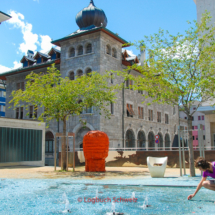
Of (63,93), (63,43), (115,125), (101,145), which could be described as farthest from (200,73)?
(63,43)

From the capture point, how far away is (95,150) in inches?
601

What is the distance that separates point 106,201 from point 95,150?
845cm

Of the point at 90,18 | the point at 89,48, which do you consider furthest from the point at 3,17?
the point at 90,18

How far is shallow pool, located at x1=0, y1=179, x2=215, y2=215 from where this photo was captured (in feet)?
19.4

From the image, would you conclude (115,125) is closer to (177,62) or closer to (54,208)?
(177,62)

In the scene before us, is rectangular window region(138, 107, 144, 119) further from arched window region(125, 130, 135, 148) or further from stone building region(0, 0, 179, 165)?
arched window region(125, 130, 135, 148)

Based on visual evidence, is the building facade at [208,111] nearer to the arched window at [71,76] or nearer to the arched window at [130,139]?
the arched window at [130,139]

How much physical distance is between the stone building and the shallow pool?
61.0ft

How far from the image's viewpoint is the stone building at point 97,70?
95.7 ft

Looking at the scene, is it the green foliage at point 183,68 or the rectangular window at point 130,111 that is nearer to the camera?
the green foliage at point 183,68

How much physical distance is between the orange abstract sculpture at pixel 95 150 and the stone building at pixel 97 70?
12005 mm

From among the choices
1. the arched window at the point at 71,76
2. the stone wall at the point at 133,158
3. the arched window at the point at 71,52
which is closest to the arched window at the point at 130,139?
the arched window at the point at 71,76

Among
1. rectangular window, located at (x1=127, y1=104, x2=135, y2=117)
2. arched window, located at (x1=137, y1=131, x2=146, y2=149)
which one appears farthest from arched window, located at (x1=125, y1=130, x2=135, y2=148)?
arched window, located at (x1=137, y1=131, x2=146, y2=149)

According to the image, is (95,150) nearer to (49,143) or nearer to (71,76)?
(71,76)
